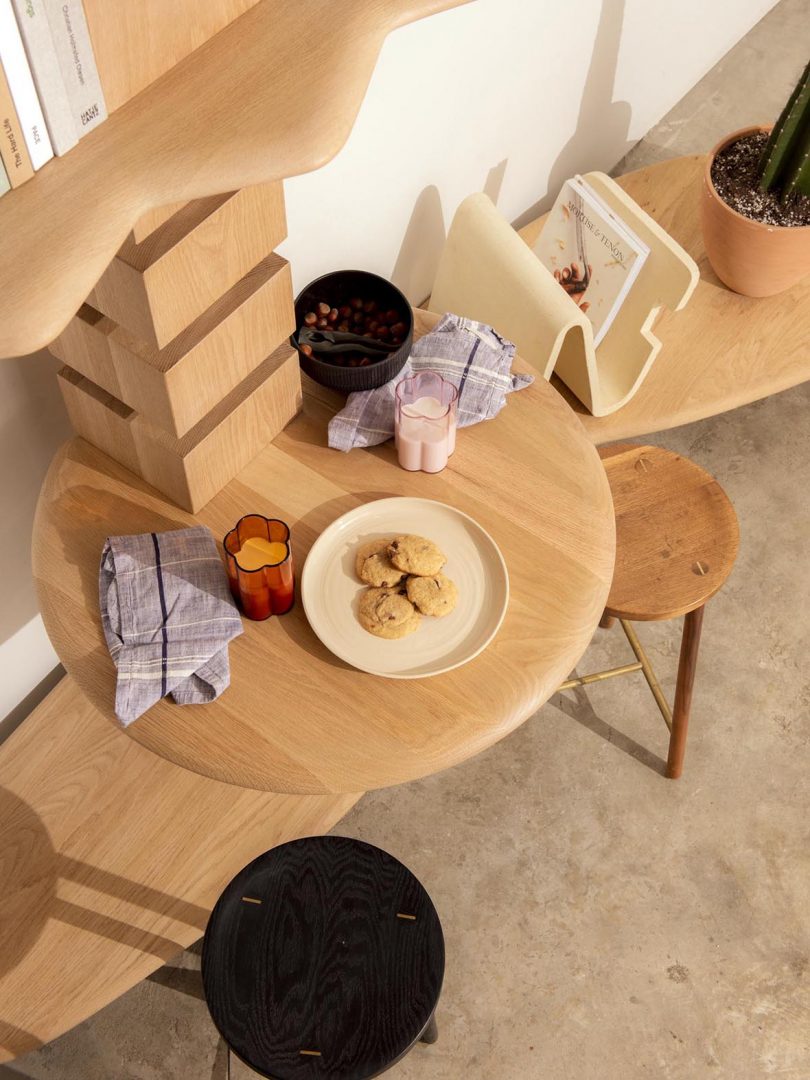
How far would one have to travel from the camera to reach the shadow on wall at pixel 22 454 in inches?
66.9

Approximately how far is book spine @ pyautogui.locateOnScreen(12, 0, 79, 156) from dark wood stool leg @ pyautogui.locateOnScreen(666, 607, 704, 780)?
1596 mm

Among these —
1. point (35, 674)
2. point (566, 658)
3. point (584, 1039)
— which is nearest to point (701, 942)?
point (584, 1039)

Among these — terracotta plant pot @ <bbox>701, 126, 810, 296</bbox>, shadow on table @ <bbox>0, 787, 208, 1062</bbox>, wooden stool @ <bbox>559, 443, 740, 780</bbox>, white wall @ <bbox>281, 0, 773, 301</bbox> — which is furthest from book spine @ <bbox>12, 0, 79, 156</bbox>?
terracotta plant pot @ <bbox>701, 126, 810, 296</bbox>

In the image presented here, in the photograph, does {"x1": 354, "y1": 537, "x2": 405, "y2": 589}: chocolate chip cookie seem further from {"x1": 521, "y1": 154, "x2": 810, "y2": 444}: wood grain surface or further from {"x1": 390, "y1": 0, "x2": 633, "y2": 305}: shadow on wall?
{"x1": 390, "y1": 0, "x2": 633, "y2": 305}: shadow on wall

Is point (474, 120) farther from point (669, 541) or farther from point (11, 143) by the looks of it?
point (11, 143)

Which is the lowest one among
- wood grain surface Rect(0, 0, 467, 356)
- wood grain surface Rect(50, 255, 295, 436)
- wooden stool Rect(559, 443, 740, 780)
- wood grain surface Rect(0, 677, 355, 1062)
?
wood grain surface Rect(0, 677, 355, 1062)

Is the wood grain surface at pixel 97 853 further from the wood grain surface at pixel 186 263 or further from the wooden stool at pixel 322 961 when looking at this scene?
the wood grain surface at pixel 186 263

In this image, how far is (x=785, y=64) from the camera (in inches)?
156

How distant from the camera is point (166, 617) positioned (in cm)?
151

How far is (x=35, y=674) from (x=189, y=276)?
1.12 metres

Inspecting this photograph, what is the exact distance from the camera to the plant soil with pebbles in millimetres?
2365

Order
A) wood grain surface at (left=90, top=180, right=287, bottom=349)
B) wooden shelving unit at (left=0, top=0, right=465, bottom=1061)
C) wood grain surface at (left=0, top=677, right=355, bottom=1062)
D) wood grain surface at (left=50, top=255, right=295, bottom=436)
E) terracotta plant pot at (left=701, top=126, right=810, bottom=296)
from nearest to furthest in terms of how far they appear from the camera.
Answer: wooden shelving unit at (left=0, top=0, right=465, bottom=1061)
wood grain surface at (left=90, top=180, right=287, bottom=349)
wood grain surface at (left=50, top=255, right=295, bottom=436)
wood grain surface at (left=0, top=677, right=355, bottom=1062)
terracotta plant pot at (left=701, top=126, right=810, bottom=296)

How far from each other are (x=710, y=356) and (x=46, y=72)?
5.74 feet

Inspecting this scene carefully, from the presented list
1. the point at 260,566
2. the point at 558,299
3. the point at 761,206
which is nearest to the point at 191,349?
the point at 260,566
